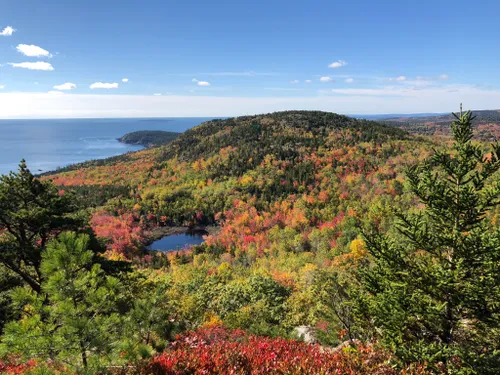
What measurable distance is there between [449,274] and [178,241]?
129396 millimetres

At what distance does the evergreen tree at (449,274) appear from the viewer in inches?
380

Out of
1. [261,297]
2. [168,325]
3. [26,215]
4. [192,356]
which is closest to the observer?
[192,356]

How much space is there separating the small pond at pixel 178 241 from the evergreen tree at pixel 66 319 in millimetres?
113158

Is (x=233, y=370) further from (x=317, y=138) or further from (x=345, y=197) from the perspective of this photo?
(x=317, y=138)

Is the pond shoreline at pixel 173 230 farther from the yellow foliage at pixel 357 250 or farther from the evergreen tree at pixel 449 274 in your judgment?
the evergreen tree at pixel 449 274

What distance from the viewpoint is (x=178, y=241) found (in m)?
132

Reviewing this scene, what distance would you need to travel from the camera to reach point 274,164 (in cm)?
17125

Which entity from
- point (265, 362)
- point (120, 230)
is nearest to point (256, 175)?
point (120, 230)

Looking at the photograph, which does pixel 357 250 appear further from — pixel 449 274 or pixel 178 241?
pixel 178 241

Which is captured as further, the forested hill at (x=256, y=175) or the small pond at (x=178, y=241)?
the forested hill at (x=256, y=175)

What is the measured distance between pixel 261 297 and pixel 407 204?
274 feet

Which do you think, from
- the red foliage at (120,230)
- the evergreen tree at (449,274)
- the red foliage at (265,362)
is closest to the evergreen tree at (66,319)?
the red foliage at (265,362)

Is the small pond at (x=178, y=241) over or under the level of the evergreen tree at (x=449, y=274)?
under

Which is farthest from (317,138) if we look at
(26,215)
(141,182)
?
(26,215)
